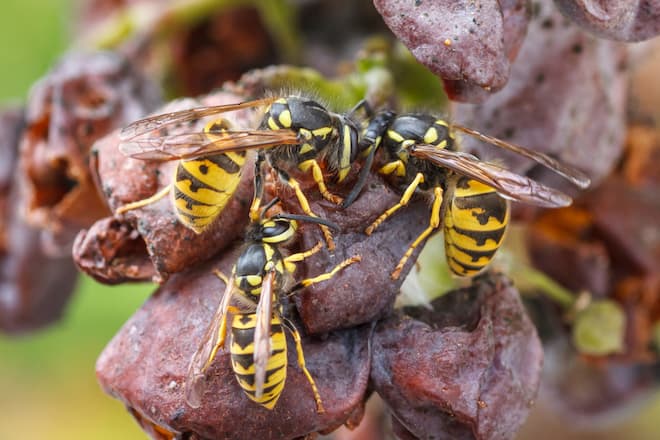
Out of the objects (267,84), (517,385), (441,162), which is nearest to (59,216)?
(267,84)

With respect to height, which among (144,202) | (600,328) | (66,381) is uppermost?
(144,202)

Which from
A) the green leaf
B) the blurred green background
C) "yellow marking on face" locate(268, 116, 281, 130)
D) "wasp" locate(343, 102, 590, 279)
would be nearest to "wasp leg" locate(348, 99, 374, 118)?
"wasp" locate(343, 102, 590, 279)

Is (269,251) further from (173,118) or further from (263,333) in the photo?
(173,118)

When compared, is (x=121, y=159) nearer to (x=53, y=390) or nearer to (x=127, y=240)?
(x=127, y=240)

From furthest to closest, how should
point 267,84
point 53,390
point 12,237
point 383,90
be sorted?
point 53,390, point 12,237, point 383,90, point 267,84

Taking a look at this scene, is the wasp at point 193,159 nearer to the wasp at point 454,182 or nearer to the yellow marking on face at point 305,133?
the yellow marking on face at point 305,133

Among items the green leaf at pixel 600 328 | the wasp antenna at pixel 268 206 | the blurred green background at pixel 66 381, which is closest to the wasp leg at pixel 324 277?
the wasp antenna at pixel 268 206

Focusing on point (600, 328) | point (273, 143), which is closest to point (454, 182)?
point (273, 143)
